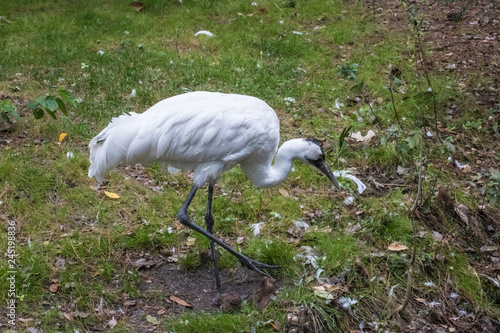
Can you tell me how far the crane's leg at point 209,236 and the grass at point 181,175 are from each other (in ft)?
0.57

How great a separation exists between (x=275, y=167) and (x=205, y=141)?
638 millimetres

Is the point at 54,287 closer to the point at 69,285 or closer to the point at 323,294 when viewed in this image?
the point at 69,285

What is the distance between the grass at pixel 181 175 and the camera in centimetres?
373

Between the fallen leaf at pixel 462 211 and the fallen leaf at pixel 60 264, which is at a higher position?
the fallen leaf at pixel 60 264

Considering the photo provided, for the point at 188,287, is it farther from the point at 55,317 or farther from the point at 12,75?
the point at 12,75

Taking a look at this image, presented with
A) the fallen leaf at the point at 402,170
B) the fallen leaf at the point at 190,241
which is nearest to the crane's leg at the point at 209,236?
the fallen leaf at the point at 190,241

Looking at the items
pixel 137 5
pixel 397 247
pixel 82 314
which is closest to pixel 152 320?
pixel 82 314

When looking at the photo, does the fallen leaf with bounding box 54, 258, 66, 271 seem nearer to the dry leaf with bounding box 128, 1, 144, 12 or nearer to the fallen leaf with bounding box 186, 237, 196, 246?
the fallen leaf with bounding box 186, 237, 196, 246

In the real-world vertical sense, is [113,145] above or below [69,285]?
above

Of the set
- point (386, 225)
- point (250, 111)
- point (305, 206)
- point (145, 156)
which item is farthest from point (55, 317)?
point (386, 225)

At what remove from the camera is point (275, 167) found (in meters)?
3.87

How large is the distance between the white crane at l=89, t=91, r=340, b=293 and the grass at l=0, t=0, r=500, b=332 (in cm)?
61

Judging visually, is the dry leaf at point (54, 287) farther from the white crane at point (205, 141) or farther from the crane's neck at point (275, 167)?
the crane's neck at point (275, 167)

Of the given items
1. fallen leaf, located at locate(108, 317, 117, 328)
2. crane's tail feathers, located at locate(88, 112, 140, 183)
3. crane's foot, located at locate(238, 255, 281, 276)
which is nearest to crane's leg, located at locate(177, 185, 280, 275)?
crane's foot, located at locate(238, 255, 281, 276)
